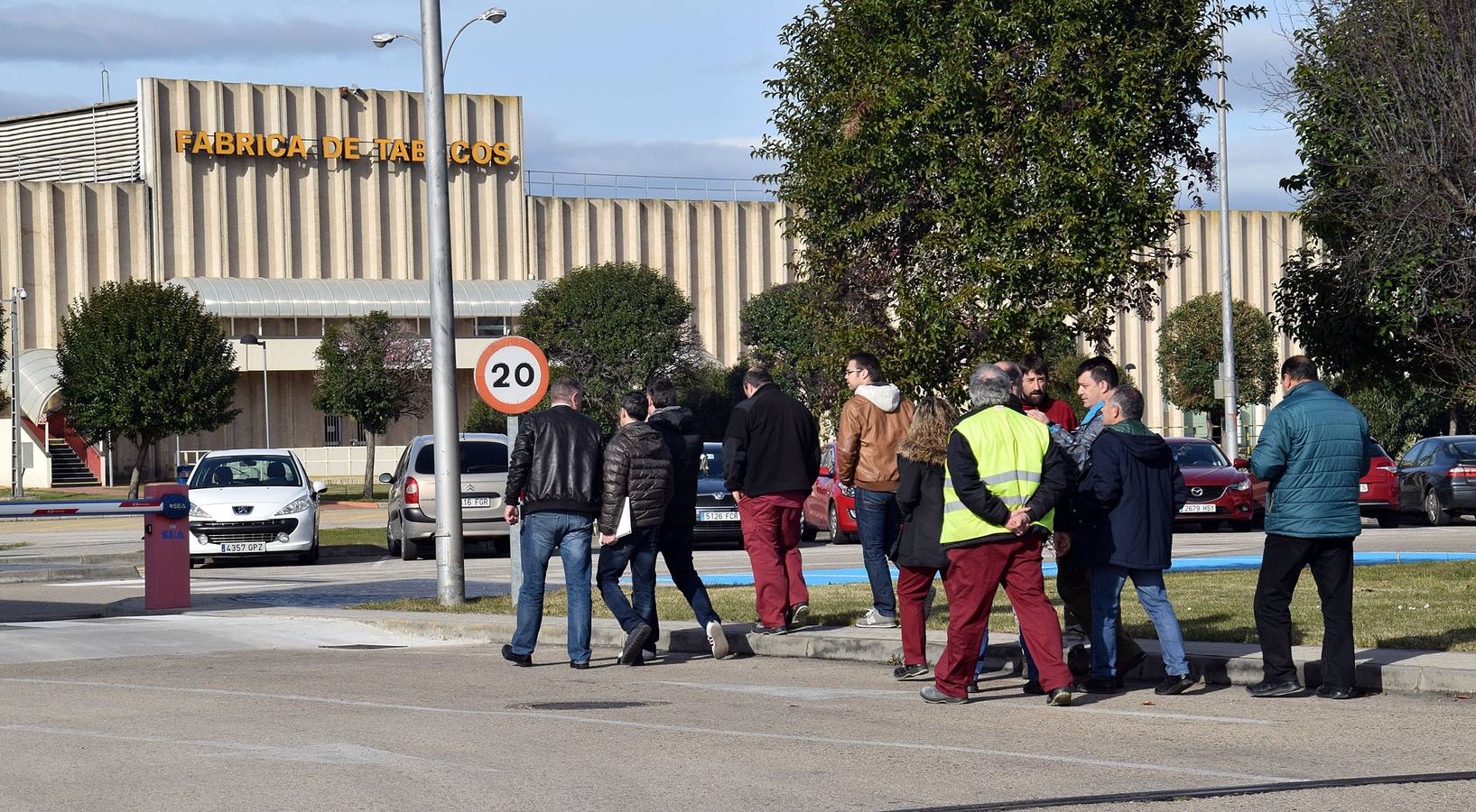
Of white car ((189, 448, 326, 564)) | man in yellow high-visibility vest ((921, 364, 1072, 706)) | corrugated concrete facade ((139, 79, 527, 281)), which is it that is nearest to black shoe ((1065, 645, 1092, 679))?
man in yellow high-visibility vest ((921, 364, 1072, 706))

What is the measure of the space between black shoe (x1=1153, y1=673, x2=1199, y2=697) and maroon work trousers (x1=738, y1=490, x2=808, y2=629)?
3217mm

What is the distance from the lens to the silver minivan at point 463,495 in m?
23.0

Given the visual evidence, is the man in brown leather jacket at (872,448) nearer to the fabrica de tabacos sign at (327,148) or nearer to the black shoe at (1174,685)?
the black shoe at (1174,685)

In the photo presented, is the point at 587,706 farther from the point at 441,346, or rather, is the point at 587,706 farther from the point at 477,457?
the point at 477,457

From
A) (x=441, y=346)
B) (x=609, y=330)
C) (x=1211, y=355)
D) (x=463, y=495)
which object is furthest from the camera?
(x=1211, y=355)

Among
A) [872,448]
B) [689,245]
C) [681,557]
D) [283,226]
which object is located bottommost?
[681,557]

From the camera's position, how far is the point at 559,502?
11031 mm

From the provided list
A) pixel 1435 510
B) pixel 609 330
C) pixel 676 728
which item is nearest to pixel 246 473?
pixel 676 728

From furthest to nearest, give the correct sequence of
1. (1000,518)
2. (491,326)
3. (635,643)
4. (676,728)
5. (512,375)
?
(491,326), (512,375), (635,643), (1000,518), (676,728)

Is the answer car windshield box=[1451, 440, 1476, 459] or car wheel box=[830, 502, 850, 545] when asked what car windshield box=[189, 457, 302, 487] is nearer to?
car wheel box=[830, 502, 850, 545]

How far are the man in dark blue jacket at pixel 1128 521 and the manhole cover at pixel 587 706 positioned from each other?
248 cm

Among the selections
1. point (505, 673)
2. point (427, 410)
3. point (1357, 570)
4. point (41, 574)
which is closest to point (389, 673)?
point (505, 673)

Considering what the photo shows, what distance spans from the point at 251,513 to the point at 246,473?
1.30 meters

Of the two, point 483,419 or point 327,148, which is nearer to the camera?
point 483,419
